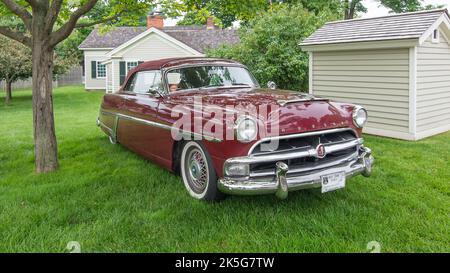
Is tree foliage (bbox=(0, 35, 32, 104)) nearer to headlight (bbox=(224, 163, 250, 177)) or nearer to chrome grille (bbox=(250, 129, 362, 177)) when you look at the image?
headlight (bbox=(224, 163, 250, 177))

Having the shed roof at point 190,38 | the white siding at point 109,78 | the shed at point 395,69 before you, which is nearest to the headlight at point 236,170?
the shed at point 395,69

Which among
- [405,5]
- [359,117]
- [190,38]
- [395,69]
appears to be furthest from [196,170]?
[405,5]

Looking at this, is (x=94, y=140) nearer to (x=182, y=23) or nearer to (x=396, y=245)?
(x=396, y=245)

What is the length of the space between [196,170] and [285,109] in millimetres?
1168

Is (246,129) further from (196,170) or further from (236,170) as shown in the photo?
(196,170)

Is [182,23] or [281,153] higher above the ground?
[182,23]

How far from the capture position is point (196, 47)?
2270cm

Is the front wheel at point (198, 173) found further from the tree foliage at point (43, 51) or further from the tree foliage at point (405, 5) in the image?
the tree foliage at point (405, 5)

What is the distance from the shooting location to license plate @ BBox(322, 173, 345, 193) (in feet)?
11.9

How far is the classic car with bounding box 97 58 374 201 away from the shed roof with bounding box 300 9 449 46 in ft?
13.2

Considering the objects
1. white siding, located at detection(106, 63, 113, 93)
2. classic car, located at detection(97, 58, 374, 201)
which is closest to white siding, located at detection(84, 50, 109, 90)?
white siding, located at detection(106, 63, 113, 93)

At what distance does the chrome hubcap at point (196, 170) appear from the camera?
411 cm
